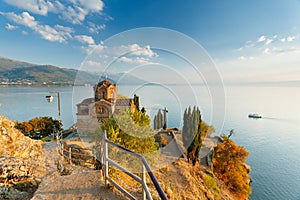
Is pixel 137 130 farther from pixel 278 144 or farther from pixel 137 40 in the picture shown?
pixel 278 144

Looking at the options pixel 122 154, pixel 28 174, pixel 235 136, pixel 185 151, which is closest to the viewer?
pixel 28 174

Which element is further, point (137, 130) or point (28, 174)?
point (137, 130)

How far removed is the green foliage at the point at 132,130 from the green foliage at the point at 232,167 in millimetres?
8915

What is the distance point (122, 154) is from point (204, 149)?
41.1 ft

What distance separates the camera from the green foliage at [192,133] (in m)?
14.1

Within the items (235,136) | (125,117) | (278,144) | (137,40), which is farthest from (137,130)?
(278,144)

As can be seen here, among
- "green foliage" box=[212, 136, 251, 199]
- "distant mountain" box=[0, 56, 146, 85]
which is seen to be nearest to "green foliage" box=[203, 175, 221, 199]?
"green foliage" box=[212, 136, 251, 199]

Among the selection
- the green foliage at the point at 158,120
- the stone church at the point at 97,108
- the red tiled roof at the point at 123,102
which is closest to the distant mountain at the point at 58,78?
the stone church at the point at 97,108

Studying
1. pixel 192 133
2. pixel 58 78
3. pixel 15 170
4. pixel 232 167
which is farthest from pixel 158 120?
pixel 58 78

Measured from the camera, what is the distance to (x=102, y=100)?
58.3ft

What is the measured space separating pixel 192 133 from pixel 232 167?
443 cm

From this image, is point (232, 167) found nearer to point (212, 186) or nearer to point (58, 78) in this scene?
point (212, 186)

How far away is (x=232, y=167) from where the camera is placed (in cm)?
1361

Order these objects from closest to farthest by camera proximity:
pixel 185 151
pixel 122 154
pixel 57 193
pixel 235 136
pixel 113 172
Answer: pixel 57 193 → pixel 113 172 → pixel 122 154 → pixel 185 151 → pixel 235 136
